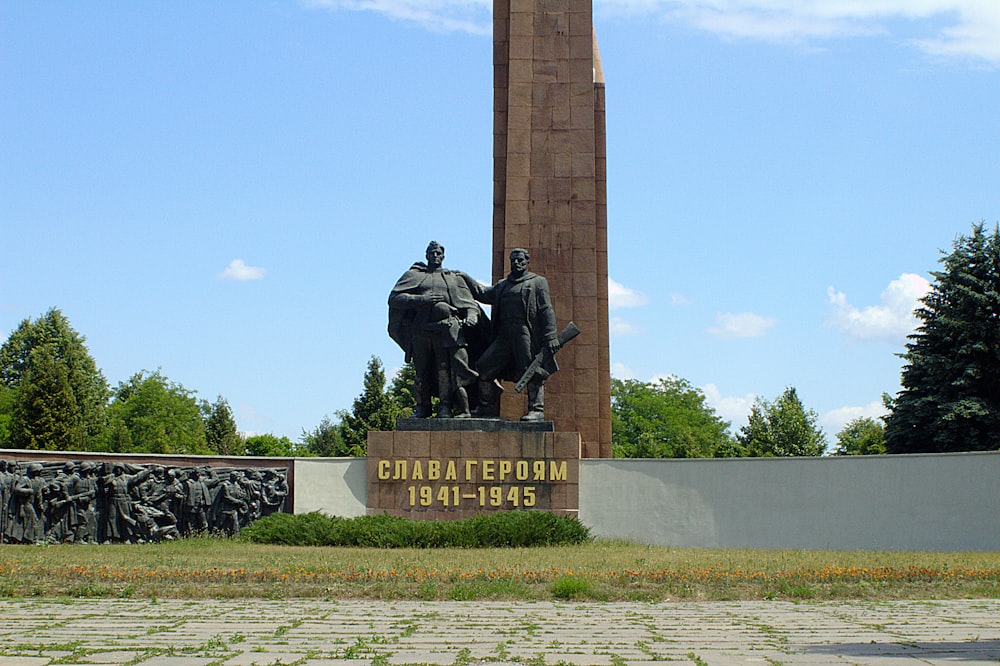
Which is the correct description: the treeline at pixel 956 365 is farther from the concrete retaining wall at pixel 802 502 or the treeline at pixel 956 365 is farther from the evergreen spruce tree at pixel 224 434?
the evergreen spruce tree at pixel 224 434

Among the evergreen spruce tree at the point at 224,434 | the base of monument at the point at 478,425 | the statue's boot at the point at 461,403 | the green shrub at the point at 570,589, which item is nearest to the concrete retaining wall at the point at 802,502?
the base of monument at the point at 478,425

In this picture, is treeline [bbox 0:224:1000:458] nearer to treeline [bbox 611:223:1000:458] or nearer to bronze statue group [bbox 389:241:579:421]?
treeline [bbox 611:223:1000:458]

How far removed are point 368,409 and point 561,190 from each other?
1113 inches

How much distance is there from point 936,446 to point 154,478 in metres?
16.6

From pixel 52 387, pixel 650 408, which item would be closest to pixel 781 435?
pixel 650 408

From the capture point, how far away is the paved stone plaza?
23.6 feet

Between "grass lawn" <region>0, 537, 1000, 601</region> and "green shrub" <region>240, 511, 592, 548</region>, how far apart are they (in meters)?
1.56

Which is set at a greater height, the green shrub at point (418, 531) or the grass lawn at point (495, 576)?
the green shrub at point (418, 531)

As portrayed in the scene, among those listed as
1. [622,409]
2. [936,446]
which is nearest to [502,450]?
[936,446]

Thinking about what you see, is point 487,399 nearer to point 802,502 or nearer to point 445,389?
point 445,389

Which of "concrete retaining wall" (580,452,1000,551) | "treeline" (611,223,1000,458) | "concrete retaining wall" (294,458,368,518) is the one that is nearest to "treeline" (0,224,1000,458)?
"treeline" (611,223,1000,458)

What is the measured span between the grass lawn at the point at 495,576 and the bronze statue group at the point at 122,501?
10.1 ft

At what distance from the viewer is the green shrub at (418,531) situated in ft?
53.1

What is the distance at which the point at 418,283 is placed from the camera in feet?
62.6
